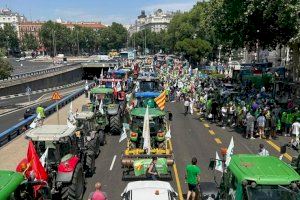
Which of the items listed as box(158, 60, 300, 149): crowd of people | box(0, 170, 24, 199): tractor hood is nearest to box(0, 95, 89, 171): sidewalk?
box(0, 170, 24, 199): tractor hood

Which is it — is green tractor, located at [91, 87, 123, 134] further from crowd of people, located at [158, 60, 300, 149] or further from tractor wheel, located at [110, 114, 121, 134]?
crowd of people, located at [158, 60, 300, 149]

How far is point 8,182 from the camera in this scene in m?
9.25

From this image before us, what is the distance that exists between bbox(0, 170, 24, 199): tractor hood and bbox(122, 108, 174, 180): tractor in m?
6.05

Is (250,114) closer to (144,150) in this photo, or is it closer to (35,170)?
(144,150)

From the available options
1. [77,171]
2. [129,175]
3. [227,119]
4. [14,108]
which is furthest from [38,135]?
[14,108]

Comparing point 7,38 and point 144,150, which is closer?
point 144,150

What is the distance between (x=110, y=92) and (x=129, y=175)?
1081 cm

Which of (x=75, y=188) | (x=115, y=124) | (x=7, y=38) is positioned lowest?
(x=115, y=124)

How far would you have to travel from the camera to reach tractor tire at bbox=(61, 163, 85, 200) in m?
12.9

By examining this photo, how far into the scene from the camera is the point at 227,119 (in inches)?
1115

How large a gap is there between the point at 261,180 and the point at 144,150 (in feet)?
27.9

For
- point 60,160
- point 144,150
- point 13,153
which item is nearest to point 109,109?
point 13,153

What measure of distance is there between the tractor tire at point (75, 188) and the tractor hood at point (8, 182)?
3063mm

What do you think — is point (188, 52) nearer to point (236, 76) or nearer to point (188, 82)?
point (236, 76)
